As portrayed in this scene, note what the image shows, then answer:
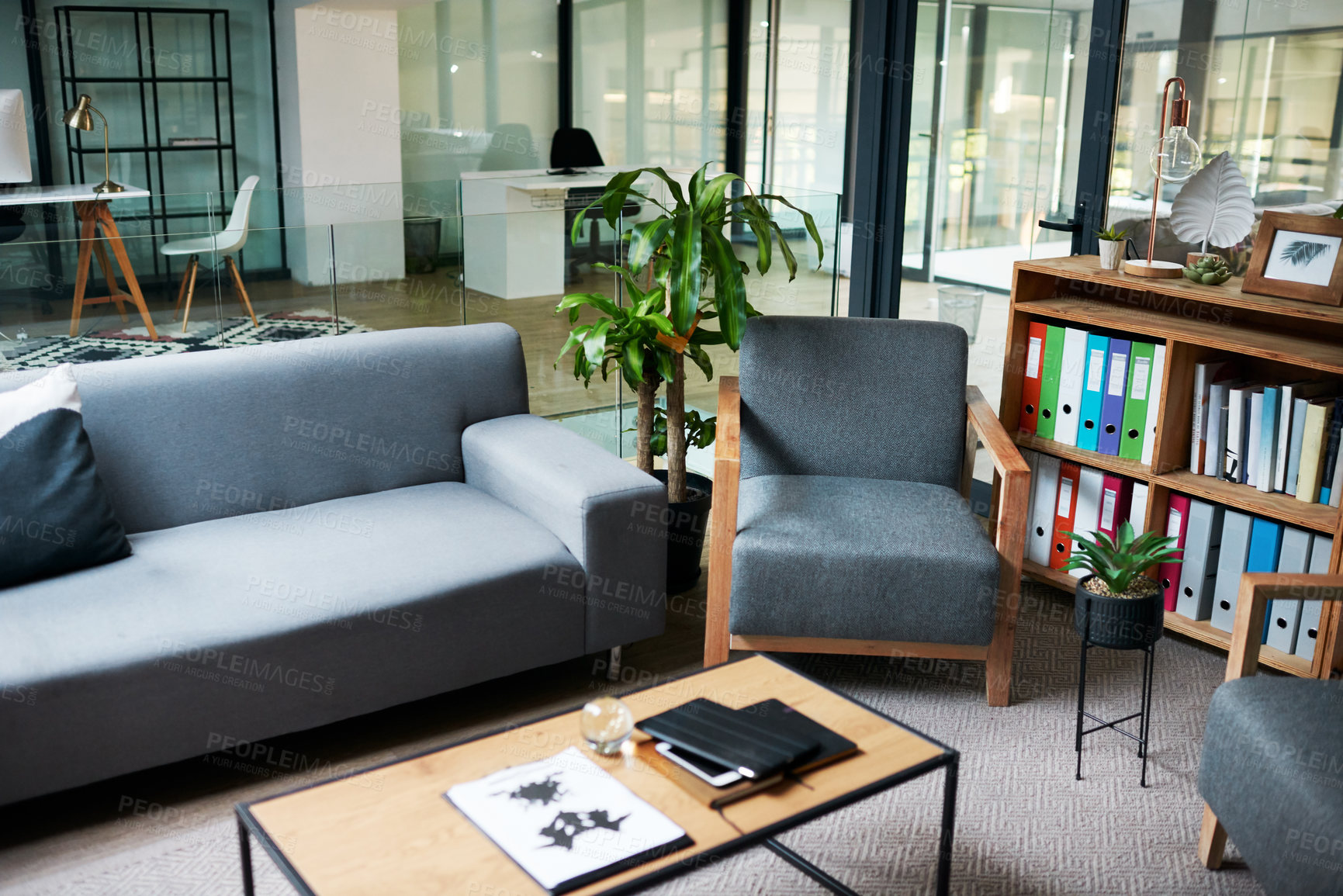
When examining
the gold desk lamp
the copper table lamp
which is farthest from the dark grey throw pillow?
the gold desk lamp

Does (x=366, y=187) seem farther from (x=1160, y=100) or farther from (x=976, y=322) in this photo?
(x=1160, y=100)

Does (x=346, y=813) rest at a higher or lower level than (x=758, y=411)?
lower

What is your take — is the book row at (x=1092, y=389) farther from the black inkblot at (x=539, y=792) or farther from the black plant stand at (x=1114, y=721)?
the black inkblot at (x=539, y=792)

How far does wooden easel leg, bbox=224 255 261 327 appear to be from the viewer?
3.52 metres

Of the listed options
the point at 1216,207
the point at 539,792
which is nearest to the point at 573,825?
the point at 539,792

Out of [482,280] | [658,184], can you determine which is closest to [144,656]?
[482,280]

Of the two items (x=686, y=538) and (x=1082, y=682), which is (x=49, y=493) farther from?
(x=1082, y=682)

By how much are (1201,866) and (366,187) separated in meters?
6.27

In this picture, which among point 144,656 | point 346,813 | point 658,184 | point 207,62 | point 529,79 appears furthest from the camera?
point 529,79

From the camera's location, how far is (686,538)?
3305 millimetres

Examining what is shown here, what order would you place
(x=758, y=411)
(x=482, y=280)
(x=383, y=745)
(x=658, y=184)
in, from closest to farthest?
(x=383, y=745) < (x=758, y=411) < (x=482, y=280) < (x=658, y=184)

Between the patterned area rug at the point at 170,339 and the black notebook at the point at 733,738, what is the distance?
5.96 feet

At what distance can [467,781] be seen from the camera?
1.78 meters

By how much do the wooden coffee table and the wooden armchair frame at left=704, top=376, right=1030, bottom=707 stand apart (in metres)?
0.66
